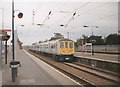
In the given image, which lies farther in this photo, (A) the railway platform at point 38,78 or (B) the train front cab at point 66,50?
(B) the train front cab at point 66,50

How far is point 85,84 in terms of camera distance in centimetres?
1266

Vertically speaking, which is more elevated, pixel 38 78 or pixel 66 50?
pixel 66 50

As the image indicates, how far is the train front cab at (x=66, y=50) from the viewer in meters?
30.8

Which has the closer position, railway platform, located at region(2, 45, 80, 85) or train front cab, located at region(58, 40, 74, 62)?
railway platform, located at region(2, 45, 80, 85)

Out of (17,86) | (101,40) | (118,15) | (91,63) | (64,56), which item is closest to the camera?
(17,86)

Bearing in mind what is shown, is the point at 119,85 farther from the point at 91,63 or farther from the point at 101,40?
the point at 101,40

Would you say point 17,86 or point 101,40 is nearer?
point 17,86

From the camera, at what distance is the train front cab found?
101ft

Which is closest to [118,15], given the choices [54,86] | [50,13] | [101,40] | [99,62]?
[99,62]

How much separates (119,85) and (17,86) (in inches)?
178

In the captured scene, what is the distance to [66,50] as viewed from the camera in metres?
31.2

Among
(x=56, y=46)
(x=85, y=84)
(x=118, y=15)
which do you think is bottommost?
(x=85, y=84)

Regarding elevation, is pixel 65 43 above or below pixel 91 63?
above

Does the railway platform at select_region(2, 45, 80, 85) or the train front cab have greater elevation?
the train front cab
